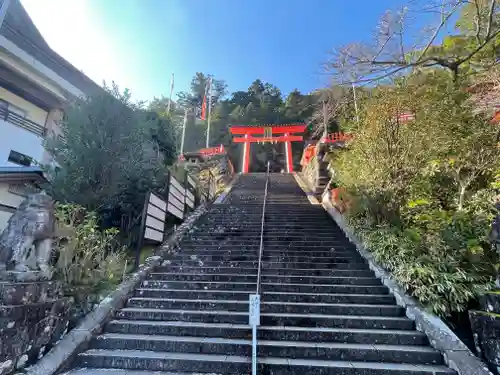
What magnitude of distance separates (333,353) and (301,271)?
2.03 meters

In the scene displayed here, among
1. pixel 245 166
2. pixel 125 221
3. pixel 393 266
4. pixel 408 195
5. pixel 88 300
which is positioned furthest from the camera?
pixel 245 166

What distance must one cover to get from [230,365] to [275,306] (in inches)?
50.9

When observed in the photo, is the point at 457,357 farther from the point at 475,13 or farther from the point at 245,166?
the point at 245,166

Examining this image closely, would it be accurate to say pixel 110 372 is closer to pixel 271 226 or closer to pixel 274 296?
pixel 274 296

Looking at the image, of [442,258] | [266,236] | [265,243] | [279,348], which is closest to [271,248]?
[265,243]

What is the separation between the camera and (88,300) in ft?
13.6

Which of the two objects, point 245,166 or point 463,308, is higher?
point 245,166

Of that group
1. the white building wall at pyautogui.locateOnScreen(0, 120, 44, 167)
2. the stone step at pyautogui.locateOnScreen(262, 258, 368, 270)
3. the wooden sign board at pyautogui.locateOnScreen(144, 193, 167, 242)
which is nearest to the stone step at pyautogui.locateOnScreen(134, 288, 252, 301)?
the stone step at pyautogui.locateOnScreen(262, 258, 368, 270)

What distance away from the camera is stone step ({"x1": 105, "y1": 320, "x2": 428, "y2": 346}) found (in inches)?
141

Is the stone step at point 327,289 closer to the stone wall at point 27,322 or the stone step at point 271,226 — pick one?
the stone step at point 271,226

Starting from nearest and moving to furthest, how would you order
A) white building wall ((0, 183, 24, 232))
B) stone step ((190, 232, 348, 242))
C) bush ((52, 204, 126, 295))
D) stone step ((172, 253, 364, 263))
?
bush ((52, 204, 126, 295)) → stone step ((172, 253, 364, 263)) → white building wall ((0, 183, 24, 232)) → stone step ((190, 232, 348, 242))

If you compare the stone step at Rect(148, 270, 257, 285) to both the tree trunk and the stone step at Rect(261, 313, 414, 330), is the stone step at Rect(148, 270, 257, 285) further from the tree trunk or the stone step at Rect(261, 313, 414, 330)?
the tree trunk

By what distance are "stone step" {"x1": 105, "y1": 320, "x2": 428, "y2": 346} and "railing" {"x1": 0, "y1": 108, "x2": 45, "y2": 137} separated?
7.54 metres

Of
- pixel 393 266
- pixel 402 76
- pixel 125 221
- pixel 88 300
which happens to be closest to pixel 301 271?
pixel 393 266
